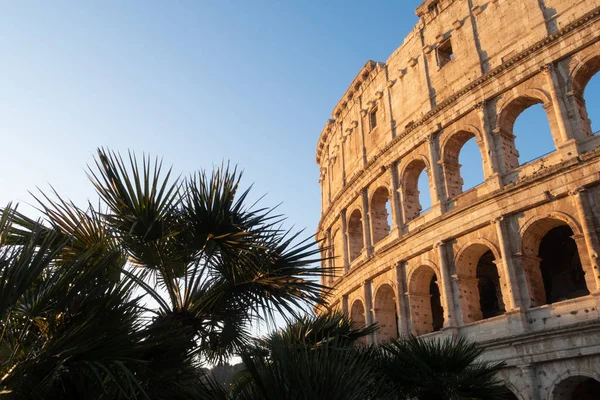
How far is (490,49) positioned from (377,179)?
6607 millimetres

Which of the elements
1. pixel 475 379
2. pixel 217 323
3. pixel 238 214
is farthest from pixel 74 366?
pixel 475 379

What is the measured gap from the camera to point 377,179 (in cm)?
2148

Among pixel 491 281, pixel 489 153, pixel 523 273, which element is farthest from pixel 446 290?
pixel 491 281

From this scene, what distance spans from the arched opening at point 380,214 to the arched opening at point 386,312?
2.24 metres

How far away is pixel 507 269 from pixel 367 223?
25.2ft

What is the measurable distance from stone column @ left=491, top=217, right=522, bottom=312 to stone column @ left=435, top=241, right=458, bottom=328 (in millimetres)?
1854

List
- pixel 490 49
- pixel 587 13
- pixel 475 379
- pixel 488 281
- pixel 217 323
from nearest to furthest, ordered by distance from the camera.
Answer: pixel 217 323, pixel 475 379, pixel 587 13, pixel 490 49, pixel 488 281

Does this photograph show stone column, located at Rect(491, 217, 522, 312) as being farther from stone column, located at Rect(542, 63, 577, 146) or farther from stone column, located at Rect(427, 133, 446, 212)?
stone column, located at Rect(542, 63, 577, 146)

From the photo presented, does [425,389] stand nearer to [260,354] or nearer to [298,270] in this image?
[298,270]

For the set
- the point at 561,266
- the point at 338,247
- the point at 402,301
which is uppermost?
the point at 338,247

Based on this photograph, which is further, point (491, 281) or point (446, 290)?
point (491, 281)

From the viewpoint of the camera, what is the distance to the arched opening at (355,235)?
23.6 m

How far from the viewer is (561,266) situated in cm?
1759

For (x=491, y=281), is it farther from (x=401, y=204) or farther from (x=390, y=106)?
(x=390, y=106)
